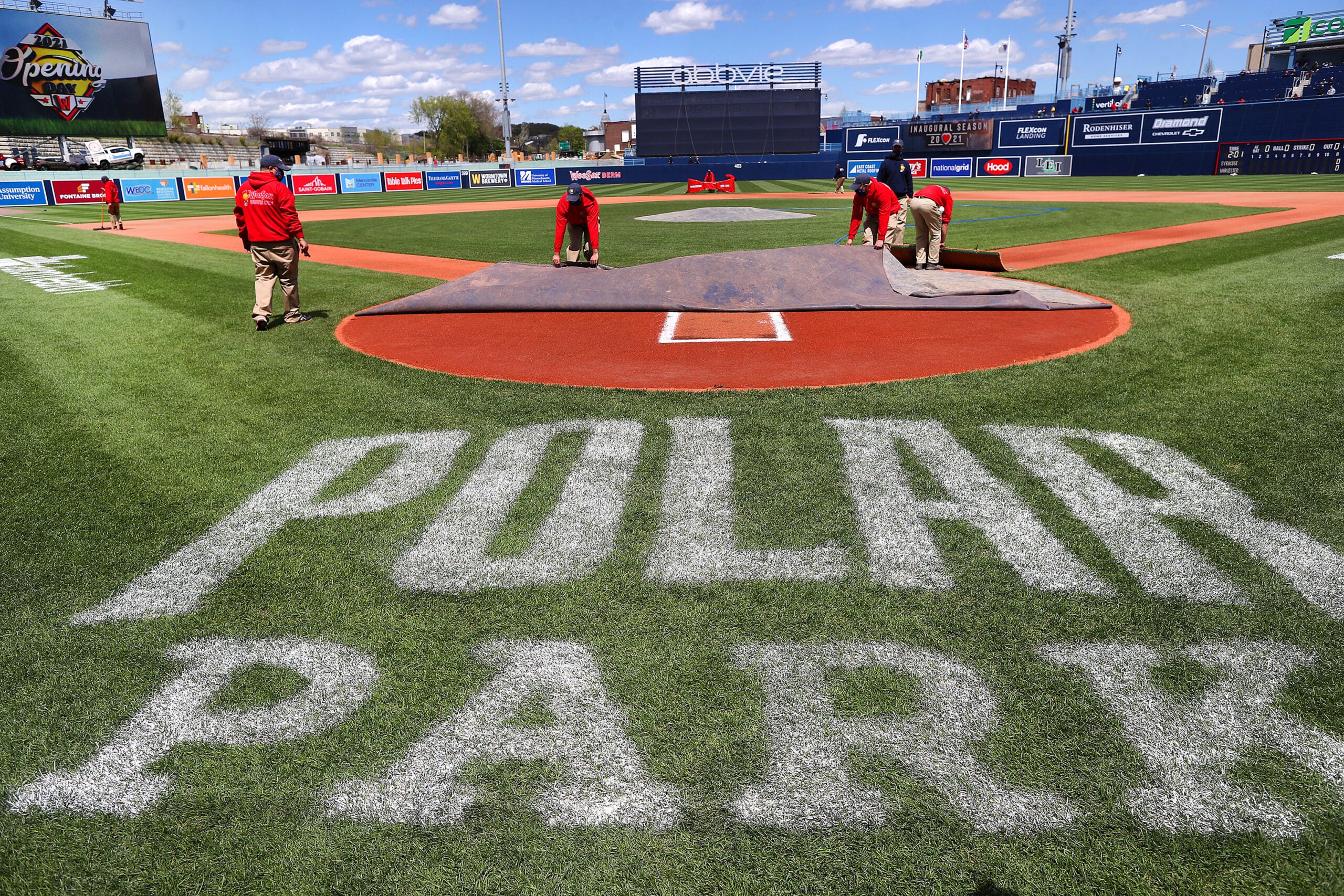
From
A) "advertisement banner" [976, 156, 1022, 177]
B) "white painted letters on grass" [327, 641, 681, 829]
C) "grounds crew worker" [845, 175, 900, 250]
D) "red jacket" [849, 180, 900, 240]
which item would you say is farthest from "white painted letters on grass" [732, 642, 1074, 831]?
"advertisement banner" [976, 156, 1022, 177]

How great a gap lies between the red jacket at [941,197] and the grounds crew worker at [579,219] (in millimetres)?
4914

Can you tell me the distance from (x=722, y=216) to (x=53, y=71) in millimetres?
49105

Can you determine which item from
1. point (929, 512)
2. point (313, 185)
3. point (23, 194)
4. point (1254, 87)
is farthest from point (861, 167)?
point (929, 512)

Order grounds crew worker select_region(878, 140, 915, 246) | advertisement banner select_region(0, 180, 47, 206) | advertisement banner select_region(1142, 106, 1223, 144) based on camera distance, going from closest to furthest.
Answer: grounds crew worker select_region(878, 140, 915, 246), advertisement banner select_region(0, 180, 47, 206), advertisement banner select_region(1142, 106, 1223, 144)

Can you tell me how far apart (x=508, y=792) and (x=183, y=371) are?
7106 millimetres

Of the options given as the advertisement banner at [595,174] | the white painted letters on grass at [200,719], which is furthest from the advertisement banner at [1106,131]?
the white painted letters on grass at [200,719]

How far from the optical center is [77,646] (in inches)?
144

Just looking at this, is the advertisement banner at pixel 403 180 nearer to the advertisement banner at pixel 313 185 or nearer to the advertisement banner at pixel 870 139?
the advertisement banner at pixel 313 185

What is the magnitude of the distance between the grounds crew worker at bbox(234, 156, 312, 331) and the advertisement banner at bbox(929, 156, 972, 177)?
45197 millimetres

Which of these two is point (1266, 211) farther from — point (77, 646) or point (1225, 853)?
point (77, 646)

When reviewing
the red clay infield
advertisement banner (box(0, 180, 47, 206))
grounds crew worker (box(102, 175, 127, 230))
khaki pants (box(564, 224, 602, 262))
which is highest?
advertisement banner (box(0, 180, 47, 206))

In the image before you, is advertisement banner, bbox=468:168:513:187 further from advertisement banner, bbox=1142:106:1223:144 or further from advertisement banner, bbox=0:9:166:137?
advertisement banner, bbox=1142:106:1223:144

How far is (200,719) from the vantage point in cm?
317

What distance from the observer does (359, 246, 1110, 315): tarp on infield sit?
10.3 m
